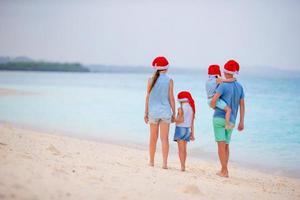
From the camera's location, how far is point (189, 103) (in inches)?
276

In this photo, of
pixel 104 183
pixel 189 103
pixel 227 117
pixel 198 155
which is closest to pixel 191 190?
pixel 104 183

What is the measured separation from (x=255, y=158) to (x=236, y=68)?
13.1ft

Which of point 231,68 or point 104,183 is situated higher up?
point 231,68

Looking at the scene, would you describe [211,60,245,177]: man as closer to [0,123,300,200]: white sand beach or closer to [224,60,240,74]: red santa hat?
[224,60,240,74]: red santa hat

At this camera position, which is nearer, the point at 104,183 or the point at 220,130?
the point at 104,183

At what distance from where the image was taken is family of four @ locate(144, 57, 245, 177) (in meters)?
6.75

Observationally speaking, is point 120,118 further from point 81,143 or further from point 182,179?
point 182,179

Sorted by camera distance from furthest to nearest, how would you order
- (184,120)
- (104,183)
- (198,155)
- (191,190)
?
(198,155) < (184,120) < (191,190) < (104,183)

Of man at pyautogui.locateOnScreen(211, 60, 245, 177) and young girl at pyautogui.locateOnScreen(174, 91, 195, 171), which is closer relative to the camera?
man at pyautogui.locateOnScreen(211, 60, 245, 177)

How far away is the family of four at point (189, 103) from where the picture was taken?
22.2 ft

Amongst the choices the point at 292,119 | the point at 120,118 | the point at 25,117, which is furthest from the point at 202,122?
the point at 25,117

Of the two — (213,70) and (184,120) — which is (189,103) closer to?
(184,120)

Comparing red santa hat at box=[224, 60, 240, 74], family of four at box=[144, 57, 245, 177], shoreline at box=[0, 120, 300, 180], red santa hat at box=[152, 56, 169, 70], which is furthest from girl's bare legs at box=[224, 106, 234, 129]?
shoreline at box=[0, 120, 300, 180]

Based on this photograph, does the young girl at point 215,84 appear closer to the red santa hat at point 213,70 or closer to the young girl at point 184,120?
the red santa hat at point 213,70
